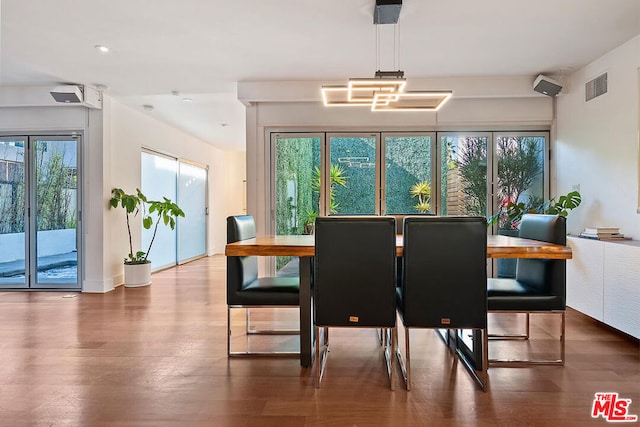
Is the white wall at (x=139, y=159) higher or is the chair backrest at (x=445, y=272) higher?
the white wall at (x=139, y=159)

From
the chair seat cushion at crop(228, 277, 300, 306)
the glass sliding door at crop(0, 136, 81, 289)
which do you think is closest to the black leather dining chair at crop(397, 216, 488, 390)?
the chair seat cushion at crop(228, 277, 300, 306)

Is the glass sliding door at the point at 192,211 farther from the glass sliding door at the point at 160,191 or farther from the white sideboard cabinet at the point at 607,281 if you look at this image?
the white sideboard cabinet at the point at 607,281

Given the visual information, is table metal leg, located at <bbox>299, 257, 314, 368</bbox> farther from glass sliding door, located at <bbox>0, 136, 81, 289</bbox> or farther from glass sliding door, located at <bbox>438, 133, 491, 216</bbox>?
glass sliding door, located at <bbox>0, 136, 81, 289</bbox>

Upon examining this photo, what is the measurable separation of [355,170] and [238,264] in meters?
2.70

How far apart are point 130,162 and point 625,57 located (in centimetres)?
605

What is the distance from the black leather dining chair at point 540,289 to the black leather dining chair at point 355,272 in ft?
2.60

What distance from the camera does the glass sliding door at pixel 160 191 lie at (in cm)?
608

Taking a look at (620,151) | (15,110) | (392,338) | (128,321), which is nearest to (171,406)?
(392,338)

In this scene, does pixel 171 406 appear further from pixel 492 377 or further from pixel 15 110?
pixel 15 110

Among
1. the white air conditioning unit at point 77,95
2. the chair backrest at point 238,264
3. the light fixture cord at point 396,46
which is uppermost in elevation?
the light fixture cord at point 396,46

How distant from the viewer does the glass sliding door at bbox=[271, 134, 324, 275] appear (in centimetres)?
493

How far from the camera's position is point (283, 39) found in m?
3.38

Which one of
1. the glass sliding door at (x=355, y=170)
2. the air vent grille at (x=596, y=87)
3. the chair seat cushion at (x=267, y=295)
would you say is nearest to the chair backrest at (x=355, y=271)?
the chair seat cushion at (x=267, y=295)

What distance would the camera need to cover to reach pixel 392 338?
7.68 feet
